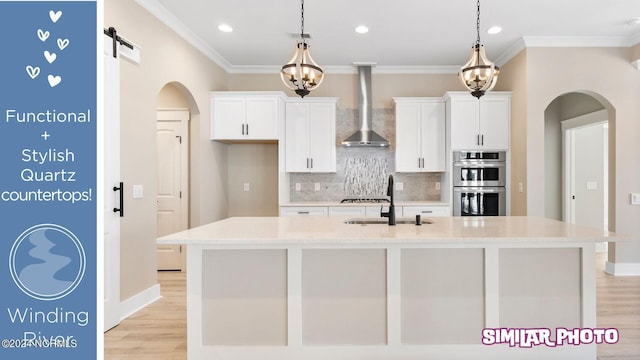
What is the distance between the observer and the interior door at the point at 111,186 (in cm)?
281

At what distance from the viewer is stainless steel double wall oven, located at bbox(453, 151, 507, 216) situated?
4742 millimetres

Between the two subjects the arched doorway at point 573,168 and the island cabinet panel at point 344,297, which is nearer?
the island cabinet panel at point 344,297

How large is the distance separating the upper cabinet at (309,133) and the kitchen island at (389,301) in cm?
285

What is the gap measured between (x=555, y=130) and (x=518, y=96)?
176 cm

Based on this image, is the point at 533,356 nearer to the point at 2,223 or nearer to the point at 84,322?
the point at 84,322

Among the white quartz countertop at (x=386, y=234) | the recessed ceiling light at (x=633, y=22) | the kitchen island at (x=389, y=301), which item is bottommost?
the kitchen island at (x=389, y=301)

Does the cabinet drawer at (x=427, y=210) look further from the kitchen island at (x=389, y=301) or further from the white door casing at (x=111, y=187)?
the white door casing at (x=111, y=187)

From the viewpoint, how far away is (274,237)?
2.00 meters

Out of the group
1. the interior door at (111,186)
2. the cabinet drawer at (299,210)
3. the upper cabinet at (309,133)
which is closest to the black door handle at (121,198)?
the interior door at (111,186)

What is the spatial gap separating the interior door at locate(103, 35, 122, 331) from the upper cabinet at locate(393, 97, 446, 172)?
3.50m

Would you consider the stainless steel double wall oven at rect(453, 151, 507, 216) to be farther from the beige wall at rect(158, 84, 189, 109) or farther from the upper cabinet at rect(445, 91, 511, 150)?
the beige wall at rect(158, 84, 189, 109)

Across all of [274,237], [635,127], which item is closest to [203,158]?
[274,237]

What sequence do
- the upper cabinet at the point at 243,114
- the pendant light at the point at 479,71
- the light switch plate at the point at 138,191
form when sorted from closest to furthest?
the pendant light at the point at 479,71
the light switch plate at the point at 138,191
the upper cabinet at the point at 243,114

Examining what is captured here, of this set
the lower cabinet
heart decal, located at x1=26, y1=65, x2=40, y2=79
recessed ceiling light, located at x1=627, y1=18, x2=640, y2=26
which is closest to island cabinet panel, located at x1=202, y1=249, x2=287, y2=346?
heart decal, located at x1=26, y1=65, x2=40, y2=79
